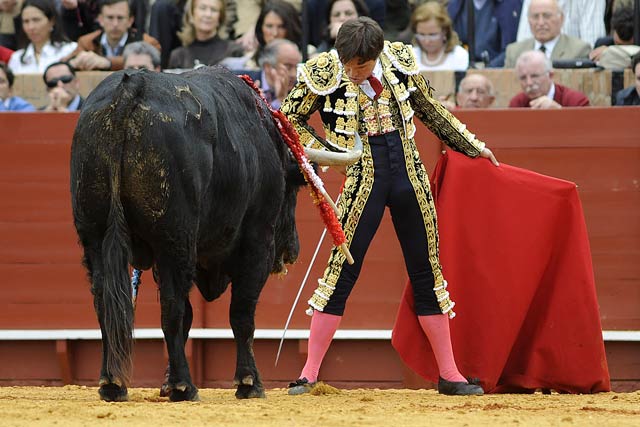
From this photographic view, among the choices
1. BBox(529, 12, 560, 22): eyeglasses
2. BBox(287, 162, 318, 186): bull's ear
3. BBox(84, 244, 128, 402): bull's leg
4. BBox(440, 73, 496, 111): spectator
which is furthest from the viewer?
BBox(529, 12, 560, 22): eyeglasses

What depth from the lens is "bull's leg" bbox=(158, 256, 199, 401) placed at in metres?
5.34

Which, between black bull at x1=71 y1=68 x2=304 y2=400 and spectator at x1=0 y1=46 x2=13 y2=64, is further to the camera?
spectator at x1=0 y1=46 x2=13 y2=64

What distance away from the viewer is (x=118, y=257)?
5137mm

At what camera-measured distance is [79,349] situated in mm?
8500

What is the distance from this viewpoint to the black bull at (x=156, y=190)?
511cm

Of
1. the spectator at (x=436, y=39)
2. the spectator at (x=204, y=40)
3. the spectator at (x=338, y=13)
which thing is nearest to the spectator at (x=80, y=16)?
the spectator at (x=204, y=40)

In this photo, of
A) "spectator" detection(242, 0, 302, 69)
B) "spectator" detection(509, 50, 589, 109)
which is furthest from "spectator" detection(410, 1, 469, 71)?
"spectator" detection(242, 0, 302, 69)

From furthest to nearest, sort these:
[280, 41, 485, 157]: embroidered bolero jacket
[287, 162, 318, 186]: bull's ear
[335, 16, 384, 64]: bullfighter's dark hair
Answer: [287, 162, 318, 186]: bull's ear
[280, 41, 485, 157]: embroidered bolero jacket
[335, 16, 384, 64]: bullfighter's dark hair

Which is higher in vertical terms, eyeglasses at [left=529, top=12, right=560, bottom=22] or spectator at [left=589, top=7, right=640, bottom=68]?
eyeglasses at [left=529, top=12, right=560, bottom=22]

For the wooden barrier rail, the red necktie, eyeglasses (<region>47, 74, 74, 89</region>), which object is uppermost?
the red necktie

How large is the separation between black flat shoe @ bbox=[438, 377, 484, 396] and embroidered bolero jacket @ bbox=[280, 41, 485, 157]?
1.13 metres

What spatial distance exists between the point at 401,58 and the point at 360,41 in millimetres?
433

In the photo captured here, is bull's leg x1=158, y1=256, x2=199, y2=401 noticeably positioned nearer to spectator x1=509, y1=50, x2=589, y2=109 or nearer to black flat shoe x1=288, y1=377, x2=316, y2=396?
black flat shoe x1=288, y1=377, x2=316, y2=396

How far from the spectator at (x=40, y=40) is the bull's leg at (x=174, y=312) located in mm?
4645
